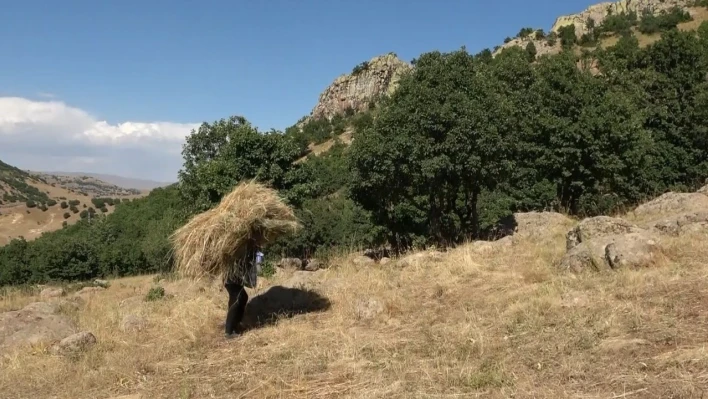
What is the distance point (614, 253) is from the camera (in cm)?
721

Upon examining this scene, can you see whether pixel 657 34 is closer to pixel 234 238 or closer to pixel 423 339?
pixel 423 339

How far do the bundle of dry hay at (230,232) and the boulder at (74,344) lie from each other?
1463mm

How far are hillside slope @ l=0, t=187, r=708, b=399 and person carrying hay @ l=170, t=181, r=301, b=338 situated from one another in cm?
75

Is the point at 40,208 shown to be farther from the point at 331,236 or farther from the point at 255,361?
the point at 255,361

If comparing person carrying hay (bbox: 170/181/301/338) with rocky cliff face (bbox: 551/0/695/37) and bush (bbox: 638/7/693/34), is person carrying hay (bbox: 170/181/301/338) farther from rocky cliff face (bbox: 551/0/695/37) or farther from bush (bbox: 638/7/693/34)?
rocky cliff face (bbox: 551/0/695/37)

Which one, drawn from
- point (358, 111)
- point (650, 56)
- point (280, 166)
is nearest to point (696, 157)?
point (650, 56)

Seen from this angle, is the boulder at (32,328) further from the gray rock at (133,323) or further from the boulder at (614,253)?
the boulder at (614,253)

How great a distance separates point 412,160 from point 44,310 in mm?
10291

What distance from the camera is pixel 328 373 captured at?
16.3 feet

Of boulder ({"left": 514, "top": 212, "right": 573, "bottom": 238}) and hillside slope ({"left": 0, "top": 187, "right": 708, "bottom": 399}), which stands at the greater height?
boulder ({"left": 514, "top": 212, "right": 573, "bottom": 238})

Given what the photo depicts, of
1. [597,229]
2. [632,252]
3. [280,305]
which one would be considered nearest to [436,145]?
[597,229]

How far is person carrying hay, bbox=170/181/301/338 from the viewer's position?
252 inches

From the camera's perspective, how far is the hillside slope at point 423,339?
14.1 feet

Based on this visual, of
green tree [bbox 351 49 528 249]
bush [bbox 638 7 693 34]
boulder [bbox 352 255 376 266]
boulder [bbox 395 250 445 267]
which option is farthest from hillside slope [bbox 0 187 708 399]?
bush [bbox 638 7 693 34]
